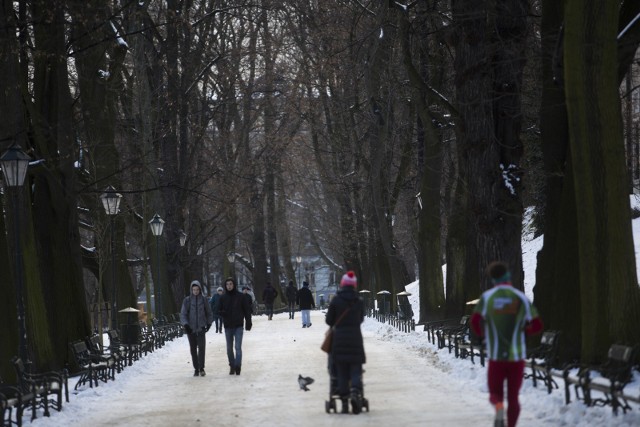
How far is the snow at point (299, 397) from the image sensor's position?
13.4 m

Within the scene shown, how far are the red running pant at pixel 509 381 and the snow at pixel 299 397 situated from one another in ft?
3.93

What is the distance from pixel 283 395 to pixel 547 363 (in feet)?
12.5

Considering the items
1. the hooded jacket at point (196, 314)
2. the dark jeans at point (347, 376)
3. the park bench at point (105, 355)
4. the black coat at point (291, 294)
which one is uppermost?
the black coat at point (291, 294)

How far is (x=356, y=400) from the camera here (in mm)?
14133

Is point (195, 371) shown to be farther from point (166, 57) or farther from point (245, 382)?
point (166, 57)

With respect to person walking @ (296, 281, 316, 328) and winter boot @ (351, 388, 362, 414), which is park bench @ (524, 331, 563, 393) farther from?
person walking @ (296, 281, 316, 328)

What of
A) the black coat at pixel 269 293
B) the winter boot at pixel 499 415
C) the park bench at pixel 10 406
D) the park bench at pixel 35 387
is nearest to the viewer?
the winter boot at pixel 499 415

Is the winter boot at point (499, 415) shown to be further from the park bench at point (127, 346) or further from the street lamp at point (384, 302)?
the street lamp at point (384, 302)

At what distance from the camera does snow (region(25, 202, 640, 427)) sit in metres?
13.4

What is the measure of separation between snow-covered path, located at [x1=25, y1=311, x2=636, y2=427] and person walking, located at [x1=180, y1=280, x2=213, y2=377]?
15.3 inches

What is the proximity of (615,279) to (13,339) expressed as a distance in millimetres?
8054

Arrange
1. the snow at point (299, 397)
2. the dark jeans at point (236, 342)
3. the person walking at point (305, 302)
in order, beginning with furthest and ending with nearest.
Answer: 1. the person walking at point (305, 302)
2. the dark jeans at point (236, 342)
3. the snow at point (299, 397)

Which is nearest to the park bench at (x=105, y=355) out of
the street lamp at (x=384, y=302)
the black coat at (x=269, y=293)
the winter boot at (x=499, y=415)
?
the winter boot at (x=499, y=415)

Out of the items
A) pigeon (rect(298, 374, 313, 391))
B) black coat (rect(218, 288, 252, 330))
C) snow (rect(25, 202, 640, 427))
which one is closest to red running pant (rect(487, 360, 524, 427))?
snow (rect(25, 202, 640, 427))
